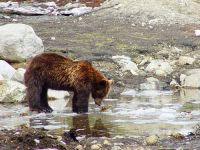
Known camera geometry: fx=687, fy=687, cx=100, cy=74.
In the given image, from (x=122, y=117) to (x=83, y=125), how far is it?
1.04 m

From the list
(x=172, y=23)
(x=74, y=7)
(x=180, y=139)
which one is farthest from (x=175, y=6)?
(x=180, y=139)

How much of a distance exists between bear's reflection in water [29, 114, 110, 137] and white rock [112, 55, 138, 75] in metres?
5.97

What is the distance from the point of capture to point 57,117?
11953mm

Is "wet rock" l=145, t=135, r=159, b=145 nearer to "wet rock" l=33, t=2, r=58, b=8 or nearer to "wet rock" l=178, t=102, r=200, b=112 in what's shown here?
"wet rock" l=178, t=102, r=200, b=112

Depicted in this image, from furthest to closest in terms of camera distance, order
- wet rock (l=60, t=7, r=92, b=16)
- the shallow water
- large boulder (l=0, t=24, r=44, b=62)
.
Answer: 1. wet rock (l=60, t=7, r=92, b=16)
2. large boulder (l=0, t=24, r=44, b=62)
3. the shallow water

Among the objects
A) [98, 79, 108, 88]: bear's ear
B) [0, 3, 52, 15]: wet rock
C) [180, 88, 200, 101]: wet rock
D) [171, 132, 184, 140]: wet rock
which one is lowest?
[180, 88, 200, 101]: wet rock

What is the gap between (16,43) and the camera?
1773 cm

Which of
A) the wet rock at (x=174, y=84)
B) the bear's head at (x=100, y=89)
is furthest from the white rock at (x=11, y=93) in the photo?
the wet rock at (x=174, y=84)

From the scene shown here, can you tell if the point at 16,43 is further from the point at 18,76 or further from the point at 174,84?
the point at 174,84

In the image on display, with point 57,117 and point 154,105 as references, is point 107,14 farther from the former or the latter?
point 57,117

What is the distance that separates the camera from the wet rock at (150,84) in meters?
16.8

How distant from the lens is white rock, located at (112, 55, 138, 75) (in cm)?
1818

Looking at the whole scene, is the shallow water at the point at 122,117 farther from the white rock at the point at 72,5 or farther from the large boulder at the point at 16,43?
the white rock at the point at 72,5

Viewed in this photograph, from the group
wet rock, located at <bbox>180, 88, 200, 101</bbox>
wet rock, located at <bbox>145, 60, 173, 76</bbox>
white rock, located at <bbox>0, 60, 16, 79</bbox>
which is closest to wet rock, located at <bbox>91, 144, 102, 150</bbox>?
wet rock, located at <bbox>180, 88, 200, 101</bbox>
